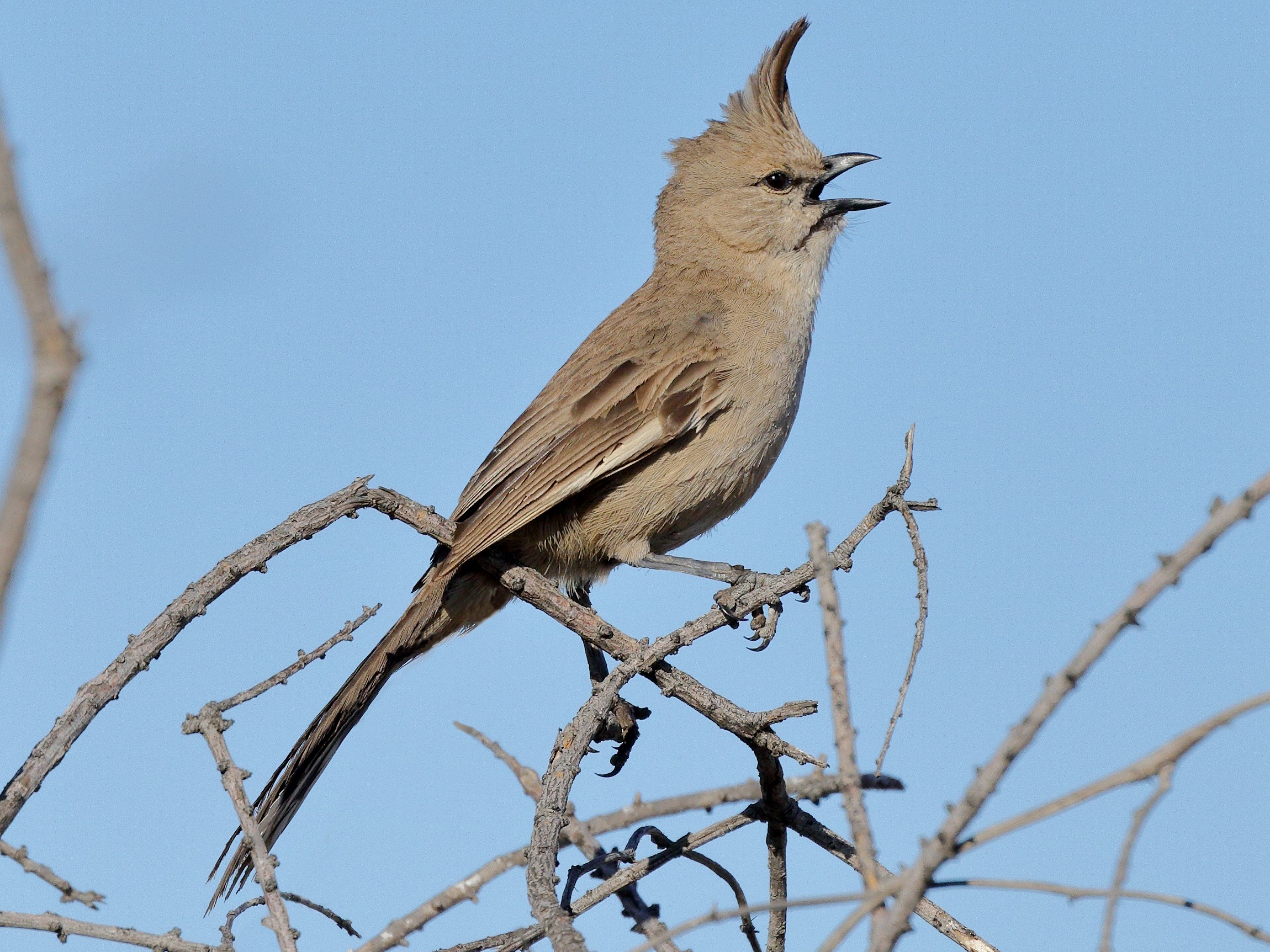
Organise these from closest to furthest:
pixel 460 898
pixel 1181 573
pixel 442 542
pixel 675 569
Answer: pixel 1181 573
pixel 460 898
pixel 442 542
pixel 675 569

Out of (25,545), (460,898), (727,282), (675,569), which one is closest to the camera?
(25,545)

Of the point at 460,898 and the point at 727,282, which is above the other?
the point at 727,282

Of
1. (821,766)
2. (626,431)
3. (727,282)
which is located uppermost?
(727,282)

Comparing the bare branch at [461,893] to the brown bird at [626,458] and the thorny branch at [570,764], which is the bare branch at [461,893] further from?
the brown bird at [626,458]

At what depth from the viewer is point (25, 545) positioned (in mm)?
1444

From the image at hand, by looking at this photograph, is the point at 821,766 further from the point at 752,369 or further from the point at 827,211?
the point at 827,211

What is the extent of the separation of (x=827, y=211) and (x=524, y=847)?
Result: 3.79 m

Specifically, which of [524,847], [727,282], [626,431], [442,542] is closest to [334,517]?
[442,542]

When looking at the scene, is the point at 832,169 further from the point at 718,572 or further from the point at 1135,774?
the point at 1135,774

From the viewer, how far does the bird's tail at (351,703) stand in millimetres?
4699

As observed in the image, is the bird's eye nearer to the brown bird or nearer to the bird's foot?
the brown bird

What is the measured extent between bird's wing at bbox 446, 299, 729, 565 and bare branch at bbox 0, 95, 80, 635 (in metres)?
3.38

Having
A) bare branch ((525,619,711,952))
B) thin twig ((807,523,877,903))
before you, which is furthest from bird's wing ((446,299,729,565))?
thin twig ((807,523,877,903))

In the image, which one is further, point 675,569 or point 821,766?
point 675,569
